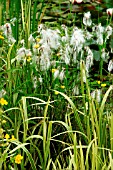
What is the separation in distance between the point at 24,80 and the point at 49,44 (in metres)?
0.50

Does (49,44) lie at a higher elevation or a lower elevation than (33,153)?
higher

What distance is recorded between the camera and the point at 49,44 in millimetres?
3061

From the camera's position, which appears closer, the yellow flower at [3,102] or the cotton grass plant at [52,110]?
the cotton grass plant at [52,110]

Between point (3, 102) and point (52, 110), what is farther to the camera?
point (52, 110)

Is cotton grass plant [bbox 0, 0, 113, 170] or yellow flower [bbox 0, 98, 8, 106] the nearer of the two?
cotton grass plant [bbox 0, 0, 113, 170]

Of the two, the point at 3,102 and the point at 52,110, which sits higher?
the point at 3,102

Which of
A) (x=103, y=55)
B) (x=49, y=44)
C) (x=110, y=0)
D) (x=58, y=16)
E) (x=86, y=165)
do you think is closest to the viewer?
(x=86, y=165)

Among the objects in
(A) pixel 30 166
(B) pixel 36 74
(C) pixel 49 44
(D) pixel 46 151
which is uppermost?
(C) pixel 49 44

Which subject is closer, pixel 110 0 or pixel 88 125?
pixel 88 125

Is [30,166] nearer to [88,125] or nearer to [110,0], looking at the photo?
[88,125]

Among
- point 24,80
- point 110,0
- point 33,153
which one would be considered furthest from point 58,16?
point 33,153

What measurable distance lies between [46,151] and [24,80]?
2.57ft

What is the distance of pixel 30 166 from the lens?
3105 millimetres

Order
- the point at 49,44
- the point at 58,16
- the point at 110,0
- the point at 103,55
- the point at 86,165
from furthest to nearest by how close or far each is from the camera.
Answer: the point at 58,16, the point at 110,0, the point at 103,55, the point at 49,44, the point at 86,165
